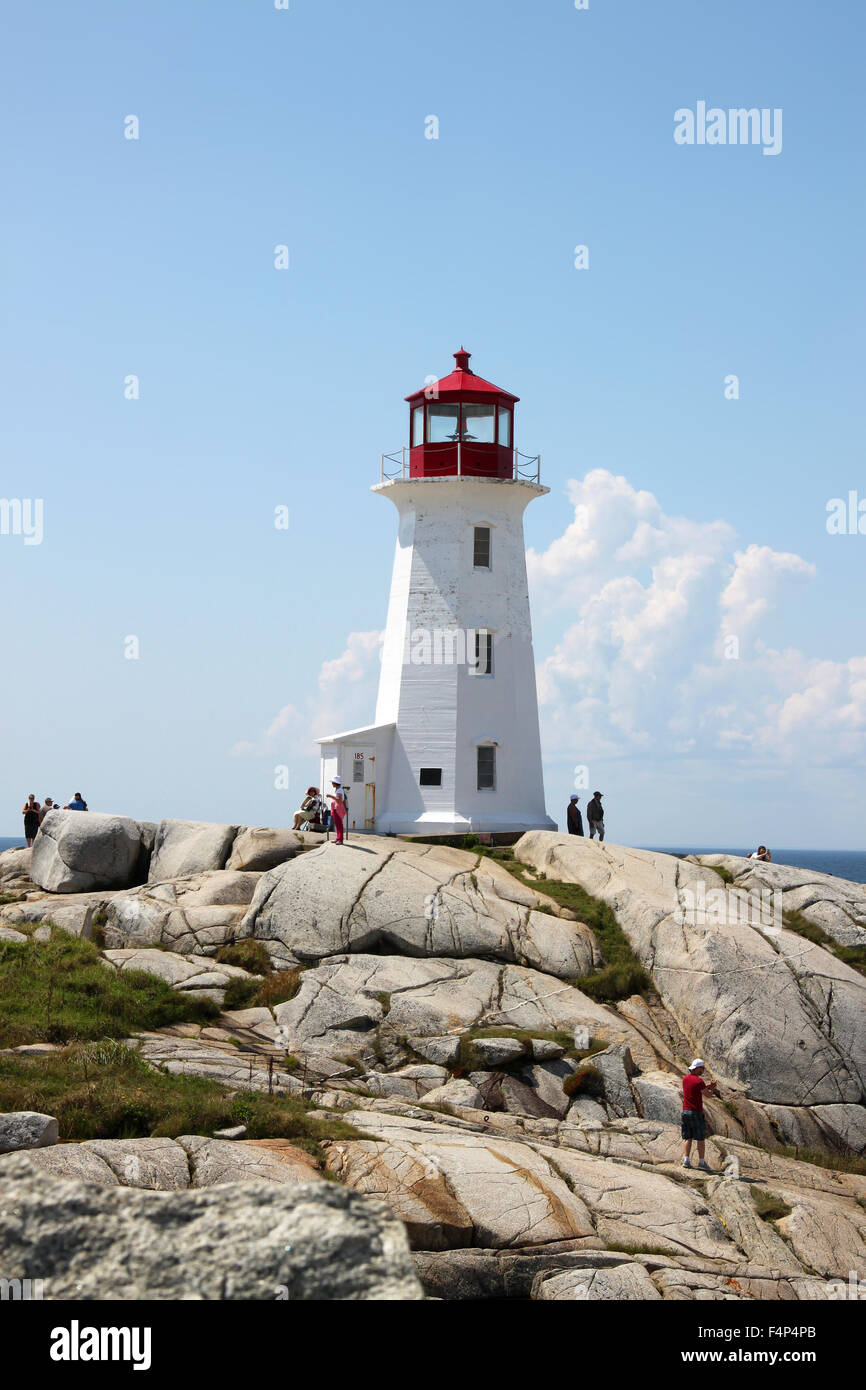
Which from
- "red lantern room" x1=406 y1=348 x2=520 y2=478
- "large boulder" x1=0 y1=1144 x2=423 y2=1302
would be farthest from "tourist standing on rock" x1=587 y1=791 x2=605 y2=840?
"large boulder" x1=0 y1=1144 x2=423 y2=1302

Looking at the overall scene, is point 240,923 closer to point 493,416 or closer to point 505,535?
point 505,535

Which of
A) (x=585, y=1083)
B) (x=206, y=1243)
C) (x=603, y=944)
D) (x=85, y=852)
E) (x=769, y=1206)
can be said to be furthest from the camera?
(x=85, y=852)

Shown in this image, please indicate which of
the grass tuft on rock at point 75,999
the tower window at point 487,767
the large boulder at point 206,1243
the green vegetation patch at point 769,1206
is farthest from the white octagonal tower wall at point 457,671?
the large boulder at point 206,1243

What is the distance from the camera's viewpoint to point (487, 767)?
36.1 meters

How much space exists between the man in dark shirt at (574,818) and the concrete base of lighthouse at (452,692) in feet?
2.00

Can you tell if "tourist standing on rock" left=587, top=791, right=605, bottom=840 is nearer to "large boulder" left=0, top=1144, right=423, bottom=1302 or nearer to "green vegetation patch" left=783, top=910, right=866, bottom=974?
"green vegetation patch" left=783, top=910, right=866, bottom=974

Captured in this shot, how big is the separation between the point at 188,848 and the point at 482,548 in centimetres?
1272

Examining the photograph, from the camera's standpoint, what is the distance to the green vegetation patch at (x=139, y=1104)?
1502 cm

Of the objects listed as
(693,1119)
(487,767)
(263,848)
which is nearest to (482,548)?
(487,767)

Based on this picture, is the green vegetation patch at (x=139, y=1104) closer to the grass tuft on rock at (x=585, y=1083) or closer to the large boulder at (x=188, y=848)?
the grass tuft on rock at (x=585, y=1083)

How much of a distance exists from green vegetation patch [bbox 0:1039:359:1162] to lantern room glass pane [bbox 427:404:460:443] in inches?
942

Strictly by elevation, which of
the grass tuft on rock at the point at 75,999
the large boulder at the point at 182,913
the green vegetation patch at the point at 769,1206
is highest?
the large boulder at the point at 182,913

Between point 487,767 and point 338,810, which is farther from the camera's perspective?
point 487,767

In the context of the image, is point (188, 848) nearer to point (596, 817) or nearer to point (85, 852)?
point (85, 852)
